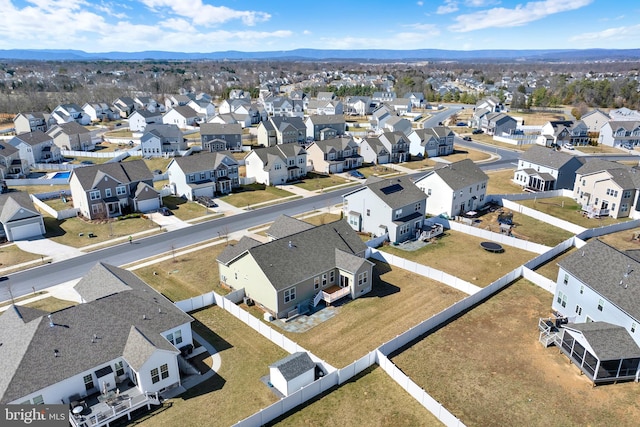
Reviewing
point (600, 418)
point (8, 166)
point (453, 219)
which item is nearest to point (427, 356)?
point (600, 418)

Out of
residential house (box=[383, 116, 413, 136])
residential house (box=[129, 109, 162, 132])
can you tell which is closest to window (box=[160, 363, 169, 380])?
residential house (box=[383, 116, 413, 136])

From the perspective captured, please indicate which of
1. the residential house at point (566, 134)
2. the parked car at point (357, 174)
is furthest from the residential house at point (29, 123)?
the residential house at point (566, 134)

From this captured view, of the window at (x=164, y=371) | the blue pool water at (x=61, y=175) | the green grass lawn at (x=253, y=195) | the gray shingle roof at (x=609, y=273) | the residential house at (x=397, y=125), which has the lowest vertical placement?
the window at (x=164, y=371)

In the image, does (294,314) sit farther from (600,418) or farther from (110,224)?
(110,224)

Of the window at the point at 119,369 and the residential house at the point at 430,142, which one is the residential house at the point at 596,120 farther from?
the window at the point at 119,369

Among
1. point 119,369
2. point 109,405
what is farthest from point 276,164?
point 109,405

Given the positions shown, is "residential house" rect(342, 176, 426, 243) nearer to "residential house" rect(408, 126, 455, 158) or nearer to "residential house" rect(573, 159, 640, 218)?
"residential house" rect(573, 159, 640, 218)

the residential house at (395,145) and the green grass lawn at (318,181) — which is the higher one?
the residential house at (395,145)
